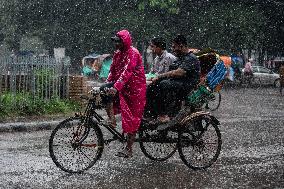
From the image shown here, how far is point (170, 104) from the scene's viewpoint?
738 cm

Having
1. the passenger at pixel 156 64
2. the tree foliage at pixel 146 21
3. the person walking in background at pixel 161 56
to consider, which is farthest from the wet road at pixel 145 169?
the tree foliage at pixel 146 21

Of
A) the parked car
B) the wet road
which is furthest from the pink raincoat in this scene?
the parked car

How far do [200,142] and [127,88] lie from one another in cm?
137

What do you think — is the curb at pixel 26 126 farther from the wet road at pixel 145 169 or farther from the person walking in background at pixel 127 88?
the person walking in background at pixel 127 88

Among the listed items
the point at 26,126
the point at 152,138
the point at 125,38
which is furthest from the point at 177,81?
the point at 26,126

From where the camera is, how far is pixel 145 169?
23.5 feet

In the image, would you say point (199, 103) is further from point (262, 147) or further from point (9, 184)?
point (9, 184)

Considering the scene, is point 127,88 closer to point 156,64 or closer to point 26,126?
point 156,64

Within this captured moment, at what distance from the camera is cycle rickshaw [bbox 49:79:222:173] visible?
6754mm

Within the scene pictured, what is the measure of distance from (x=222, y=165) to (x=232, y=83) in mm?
29580

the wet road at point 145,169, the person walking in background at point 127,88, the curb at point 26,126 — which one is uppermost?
the person walking in background at point 127,88

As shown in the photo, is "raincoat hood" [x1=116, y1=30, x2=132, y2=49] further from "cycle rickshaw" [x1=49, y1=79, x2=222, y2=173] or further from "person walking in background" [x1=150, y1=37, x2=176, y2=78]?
"person walking in background" [x1=150, y1=37, x2=176, y2=78]

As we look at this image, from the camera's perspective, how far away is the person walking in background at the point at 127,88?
22.7 ft

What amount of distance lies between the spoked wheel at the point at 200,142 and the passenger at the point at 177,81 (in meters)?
0.38
